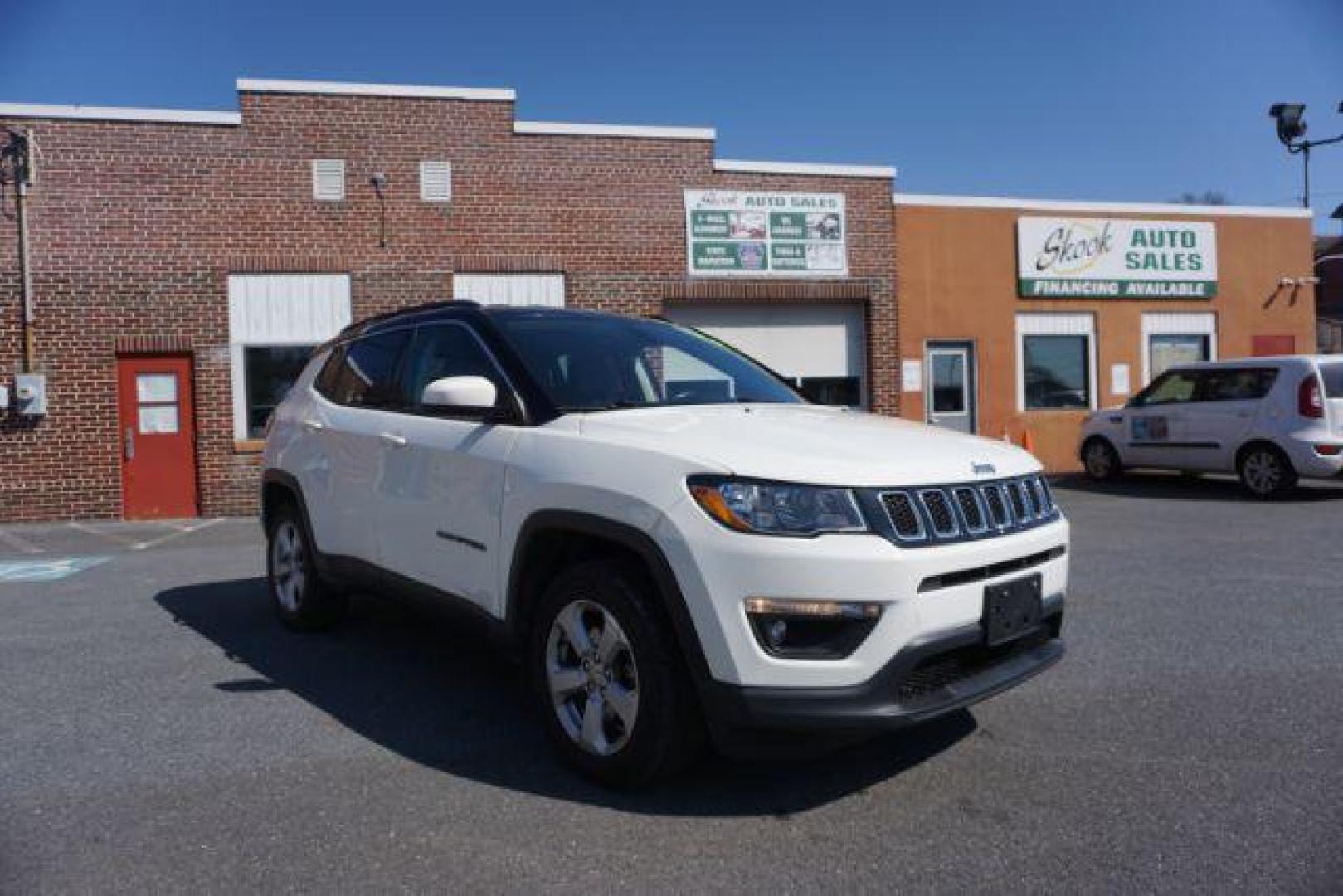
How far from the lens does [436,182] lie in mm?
13383

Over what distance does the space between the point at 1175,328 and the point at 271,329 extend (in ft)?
47.7

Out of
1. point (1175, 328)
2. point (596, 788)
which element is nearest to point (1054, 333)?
point (1175, 328)

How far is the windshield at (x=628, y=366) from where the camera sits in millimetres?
4020

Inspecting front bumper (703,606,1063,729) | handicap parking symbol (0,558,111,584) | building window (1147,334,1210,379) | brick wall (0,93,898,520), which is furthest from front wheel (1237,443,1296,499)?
handicap parking symbol (0,558,111,584)

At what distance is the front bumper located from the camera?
114 inches

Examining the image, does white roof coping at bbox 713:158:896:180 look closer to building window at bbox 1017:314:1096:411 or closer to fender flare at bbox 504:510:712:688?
building window at bbox 1017:314:1096:411

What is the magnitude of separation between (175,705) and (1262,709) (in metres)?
4.63

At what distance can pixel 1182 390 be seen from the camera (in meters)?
13.4

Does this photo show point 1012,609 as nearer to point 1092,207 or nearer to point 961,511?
point 961,511

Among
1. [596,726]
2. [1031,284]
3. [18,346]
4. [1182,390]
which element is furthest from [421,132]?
[596,726]

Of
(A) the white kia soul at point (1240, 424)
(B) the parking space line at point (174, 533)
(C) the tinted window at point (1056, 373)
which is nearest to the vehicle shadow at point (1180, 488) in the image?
(A) the white kia soul at point (1240, 424)

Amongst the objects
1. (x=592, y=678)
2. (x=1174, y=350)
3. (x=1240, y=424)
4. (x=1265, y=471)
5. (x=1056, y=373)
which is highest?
(x=1174, y=350)

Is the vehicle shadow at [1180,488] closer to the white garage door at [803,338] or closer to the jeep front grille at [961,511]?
the white garage door at [803,338]

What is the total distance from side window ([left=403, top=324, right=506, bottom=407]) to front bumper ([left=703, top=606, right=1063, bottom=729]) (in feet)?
5.50
